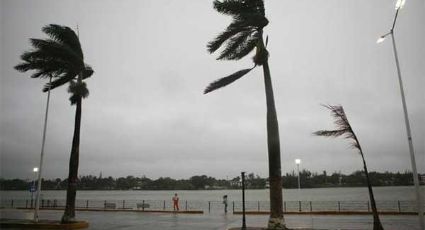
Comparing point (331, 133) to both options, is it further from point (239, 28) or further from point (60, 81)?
point (60, 81)

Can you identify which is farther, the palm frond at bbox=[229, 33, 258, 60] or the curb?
the curb

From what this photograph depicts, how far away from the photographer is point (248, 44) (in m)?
17.8

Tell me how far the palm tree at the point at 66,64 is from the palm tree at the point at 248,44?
27.9ft

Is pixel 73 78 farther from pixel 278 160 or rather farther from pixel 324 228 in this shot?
pixel 324 228

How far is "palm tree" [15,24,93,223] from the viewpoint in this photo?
65.9 feet

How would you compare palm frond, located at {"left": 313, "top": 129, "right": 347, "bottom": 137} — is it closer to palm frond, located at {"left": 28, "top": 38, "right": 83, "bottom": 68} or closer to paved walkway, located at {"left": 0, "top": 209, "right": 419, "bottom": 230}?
paved walkway, located at {"left": 0, "top": 209, "right": 419, "bottom": 230}

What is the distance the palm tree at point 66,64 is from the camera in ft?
65.9

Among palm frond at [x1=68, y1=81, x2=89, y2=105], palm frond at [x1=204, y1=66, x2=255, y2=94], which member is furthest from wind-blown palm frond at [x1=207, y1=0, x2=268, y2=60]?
palm frond at [x1=68, y1=81, x2=89, y2=105]

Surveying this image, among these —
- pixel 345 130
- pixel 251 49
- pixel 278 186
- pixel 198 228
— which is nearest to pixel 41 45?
pixel 251 49

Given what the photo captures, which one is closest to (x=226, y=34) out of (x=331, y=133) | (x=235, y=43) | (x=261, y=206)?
(x=235, y=43)

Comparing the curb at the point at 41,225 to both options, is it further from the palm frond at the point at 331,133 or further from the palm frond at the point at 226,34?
the palm frond at the point at 331,133

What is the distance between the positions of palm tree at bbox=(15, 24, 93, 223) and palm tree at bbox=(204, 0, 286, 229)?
27.9 feet

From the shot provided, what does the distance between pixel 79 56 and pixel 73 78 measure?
1.78 meters

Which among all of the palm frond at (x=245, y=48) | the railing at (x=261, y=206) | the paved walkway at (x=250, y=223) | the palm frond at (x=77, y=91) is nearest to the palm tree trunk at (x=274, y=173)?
the palm frond at (x=245, y=48)
